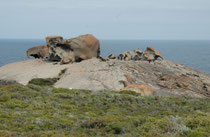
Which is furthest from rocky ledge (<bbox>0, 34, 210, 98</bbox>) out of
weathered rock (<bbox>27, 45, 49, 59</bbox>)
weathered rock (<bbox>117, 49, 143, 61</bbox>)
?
weathered rock (<bbox>27, 45, 49, 59</bbox>)

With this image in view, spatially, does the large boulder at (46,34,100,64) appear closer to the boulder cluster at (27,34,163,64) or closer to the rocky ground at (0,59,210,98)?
the boulder cluster at (27,34,163,64)

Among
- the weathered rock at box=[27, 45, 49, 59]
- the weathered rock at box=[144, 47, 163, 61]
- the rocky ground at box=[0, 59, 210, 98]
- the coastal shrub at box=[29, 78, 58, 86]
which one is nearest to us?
the rocky ground at box=[0, 59, 210, 98]

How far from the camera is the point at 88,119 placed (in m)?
16.2

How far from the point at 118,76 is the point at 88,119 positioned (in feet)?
82.4

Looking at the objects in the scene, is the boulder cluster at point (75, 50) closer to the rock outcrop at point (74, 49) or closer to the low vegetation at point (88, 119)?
the rock outcrop at point (74, 49)

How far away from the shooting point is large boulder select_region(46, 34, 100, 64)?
51281 mm

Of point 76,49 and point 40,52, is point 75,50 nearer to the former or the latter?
point 76,49

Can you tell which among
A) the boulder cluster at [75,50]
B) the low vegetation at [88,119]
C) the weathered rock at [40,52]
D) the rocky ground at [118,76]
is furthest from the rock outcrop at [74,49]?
the low vegetation at [88,119]

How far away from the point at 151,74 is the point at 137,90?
1447cm

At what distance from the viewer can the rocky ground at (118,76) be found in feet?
127

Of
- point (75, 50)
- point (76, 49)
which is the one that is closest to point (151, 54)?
point (76, 49)

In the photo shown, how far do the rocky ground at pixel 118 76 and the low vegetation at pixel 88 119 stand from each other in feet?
38.1

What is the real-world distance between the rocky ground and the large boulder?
107 inches

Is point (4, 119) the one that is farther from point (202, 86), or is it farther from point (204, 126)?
point (202, 86)
